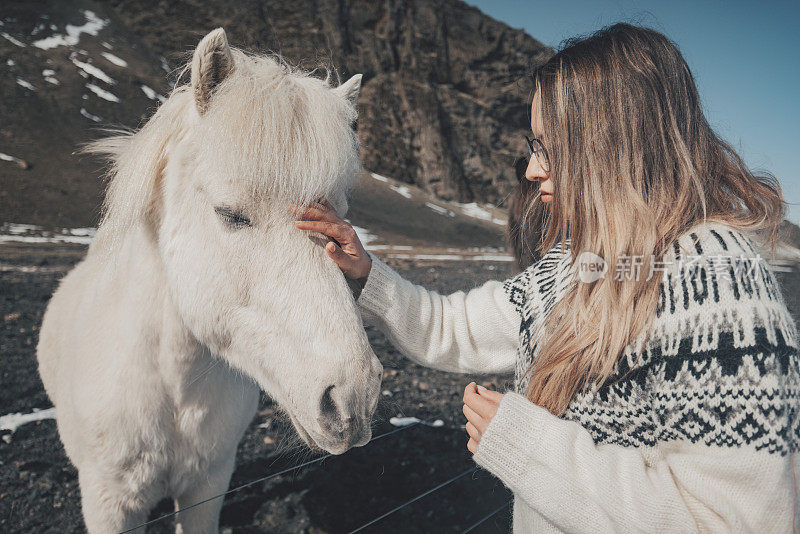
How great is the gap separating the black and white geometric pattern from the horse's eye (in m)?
1.10

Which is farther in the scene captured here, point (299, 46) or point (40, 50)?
point (299, 46)

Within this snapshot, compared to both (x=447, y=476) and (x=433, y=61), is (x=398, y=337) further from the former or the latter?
(x=433, y=61)

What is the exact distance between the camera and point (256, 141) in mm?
1282

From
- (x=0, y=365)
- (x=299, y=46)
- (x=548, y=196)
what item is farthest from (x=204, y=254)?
(x=299, y=46)

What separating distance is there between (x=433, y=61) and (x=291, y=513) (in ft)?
137

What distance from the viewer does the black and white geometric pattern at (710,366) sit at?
35.0 inches

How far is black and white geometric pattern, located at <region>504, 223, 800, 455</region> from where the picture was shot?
0.89 meters

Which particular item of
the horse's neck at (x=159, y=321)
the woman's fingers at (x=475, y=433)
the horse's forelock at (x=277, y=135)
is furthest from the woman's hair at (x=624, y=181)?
the horse's neck at (x=159, y=321)

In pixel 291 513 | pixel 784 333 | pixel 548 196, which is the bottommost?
pixel 291 513

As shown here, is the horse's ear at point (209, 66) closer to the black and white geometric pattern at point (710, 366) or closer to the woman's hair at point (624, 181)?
the woman's hair at point (624, 181)

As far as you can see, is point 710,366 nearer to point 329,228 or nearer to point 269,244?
point 329,228

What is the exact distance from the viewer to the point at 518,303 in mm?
1646

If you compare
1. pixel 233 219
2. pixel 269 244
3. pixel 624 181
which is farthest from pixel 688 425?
pixel 233 219

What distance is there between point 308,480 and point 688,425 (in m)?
2.83
